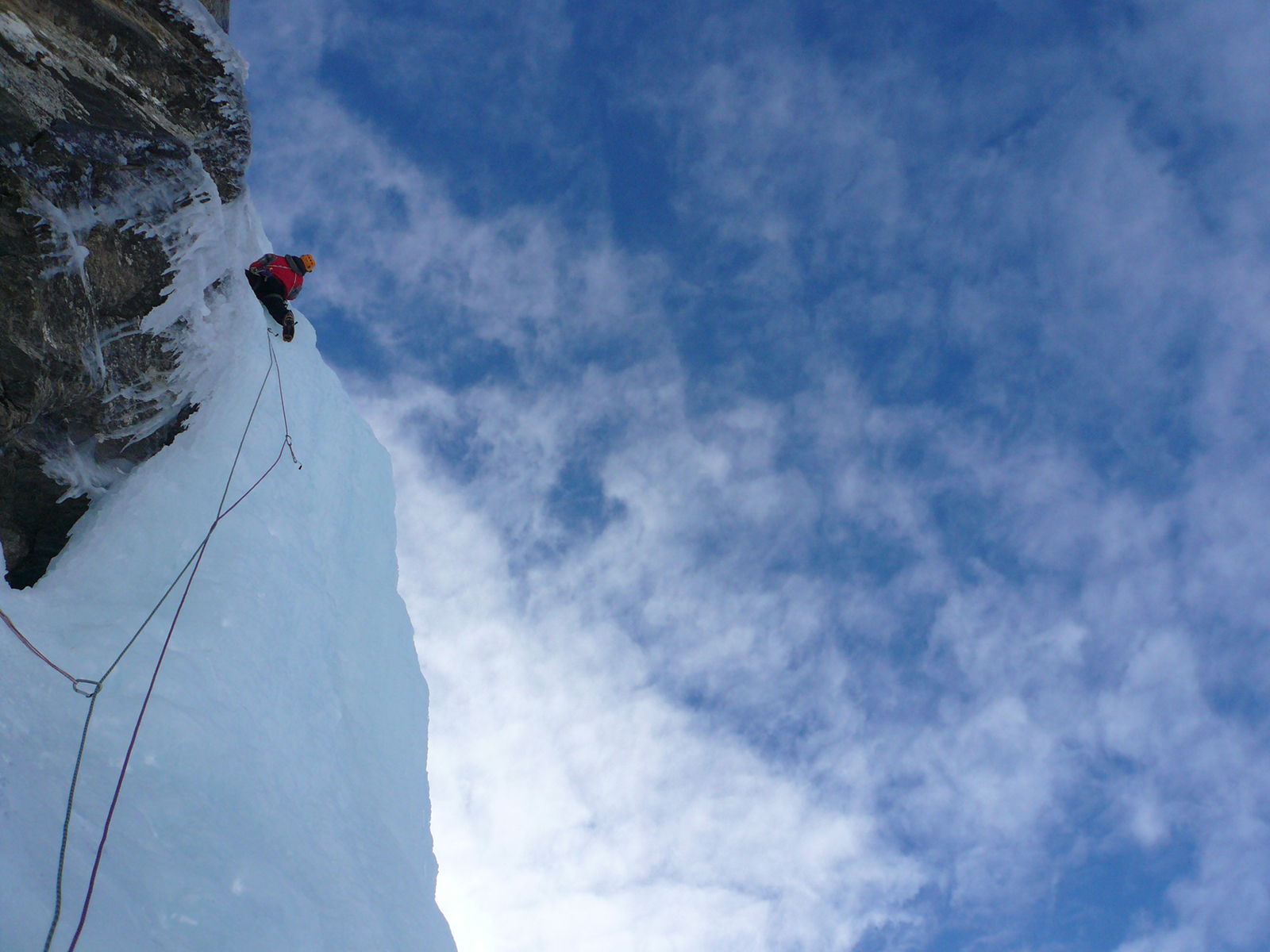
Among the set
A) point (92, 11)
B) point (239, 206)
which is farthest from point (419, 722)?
point (92, 11)

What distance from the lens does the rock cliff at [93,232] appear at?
441 cm

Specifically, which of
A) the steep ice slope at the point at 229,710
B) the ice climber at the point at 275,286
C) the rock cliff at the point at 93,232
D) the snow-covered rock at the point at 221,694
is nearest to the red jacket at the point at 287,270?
the ice climber at the point at 275,286

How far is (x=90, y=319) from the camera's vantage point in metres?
5.03

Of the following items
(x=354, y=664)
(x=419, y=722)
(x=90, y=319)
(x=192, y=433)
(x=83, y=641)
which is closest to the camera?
(x=83, y=641)

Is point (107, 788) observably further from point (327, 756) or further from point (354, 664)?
point (354, 664)

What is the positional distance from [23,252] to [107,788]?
3369 mm

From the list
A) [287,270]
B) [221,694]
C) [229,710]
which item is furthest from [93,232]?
[287,270]

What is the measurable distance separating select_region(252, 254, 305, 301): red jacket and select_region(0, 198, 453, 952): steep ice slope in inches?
10.5

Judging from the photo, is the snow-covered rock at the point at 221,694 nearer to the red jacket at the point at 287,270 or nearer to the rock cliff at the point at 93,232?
the rock cliff at the point at 93,232

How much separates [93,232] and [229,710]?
11.8ft

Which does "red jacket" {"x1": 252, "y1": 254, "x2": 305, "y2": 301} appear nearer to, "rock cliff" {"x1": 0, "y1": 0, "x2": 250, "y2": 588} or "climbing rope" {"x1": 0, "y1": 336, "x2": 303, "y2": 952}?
"rock cliff" {"x1": 0, "y1": 0, "x2": 250, "y2": 588}

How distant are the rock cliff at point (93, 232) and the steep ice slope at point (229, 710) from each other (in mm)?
280

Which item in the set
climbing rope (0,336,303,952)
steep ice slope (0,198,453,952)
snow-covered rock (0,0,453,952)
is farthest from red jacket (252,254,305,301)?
climbing rope (0,336,303,952)

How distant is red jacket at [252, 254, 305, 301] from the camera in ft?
28.2
